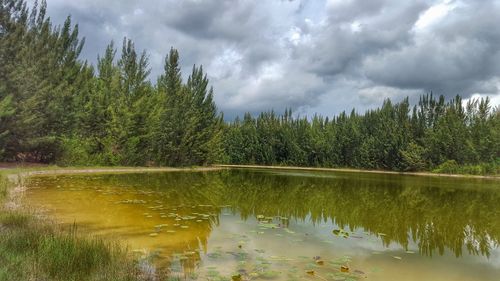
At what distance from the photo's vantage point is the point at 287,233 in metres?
12.0

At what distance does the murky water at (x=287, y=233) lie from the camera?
8.34 meters

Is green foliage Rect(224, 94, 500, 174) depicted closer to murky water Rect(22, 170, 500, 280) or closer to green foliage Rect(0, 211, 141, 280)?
murky water Rect(22, 170, 500, 280)

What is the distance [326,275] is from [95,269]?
4.54 meters

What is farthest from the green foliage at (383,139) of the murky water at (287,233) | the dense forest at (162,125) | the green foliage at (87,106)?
the murky water at (287,233)

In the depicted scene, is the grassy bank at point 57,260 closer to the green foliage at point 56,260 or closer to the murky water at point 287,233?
the green foliage at point 56,260

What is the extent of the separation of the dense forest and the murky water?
1459 centimetres

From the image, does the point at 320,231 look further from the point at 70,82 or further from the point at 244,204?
the point at 70,82

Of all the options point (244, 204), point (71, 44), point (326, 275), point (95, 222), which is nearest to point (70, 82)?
point (71, 44)

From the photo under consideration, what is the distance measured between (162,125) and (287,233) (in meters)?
37.1

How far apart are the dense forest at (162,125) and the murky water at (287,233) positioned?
1459 cm

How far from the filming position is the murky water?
8.34 m

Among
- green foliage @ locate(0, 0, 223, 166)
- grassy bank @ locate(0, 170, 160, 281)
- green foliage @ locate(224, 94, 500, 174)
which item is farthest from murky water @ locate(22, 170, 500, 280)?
green foliage @ locate(224, 94, 500, 174)

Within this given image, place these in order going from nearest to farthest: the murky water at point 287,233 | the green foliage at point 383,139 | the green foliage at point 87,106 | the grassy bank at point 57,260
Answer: the grassy bank at point 57,260, the murky water at point 287,233, the green foliage at point 87,106, the green foliage at point 383,139

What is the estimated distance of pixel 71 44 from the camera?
40.2 metres
